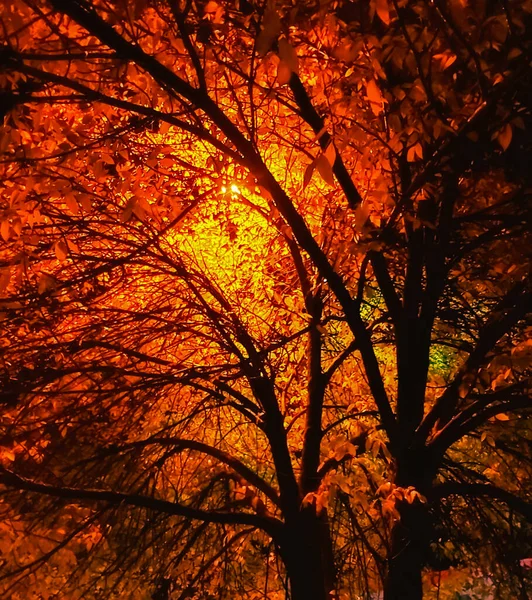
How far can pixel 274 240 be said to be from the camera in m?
6.26

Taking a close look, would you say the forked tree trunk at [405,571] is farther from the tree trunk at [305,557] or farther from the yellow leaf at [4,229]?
the yellow leaf at [4,229]

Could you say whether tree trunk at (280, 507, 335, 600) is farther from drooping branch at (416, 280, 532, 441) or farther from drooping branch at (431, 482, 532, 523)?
drooping branch at (416, 280, 532, 441)

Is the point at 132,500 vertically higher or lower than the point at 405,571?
higher

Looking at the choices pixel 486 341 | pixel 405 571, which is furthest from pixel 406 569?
pixel 486 341

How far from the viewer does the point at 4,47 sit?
3.08 meters

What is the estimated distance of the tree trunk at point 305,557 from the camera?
18.1 ft

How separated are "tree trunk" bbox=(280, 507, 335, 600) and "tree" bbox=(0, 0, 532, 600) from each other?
0.02 metres

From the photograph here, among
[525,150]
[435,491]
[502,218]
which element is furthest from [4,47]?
[435,491]

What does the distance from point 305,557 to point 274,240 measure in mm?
2688

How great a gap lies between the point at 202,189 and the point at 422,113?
8.61 ft

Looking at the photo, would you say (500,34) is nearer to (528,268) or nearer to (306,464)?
(528,268)

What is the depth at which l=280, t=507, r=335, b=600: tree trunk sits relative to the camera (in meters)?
5.52

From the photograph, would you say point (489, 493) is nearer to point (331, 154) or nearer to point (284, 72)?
point (331, 154)

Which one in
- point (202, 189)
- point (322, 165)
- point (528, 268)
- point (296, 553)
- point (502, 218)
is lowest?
point (296, 553)
